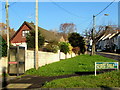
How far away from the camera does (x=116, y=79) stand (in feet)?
29.4

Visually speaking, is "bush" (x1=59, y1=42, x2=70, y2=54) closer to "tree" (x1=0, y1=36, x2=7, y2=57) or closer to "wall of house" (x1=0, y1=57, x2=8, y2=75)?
"tree" (x1=0, y1=36, x2=7, y2=57)

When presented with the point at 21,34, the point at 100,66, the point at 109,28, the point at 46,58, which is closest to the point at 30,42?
the point at 46,58

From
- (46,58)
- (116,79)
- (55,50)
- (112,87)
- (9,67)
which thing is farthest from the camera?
(55,50)

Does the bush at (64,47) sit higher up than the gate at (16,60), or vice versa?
the bush at (64,47)

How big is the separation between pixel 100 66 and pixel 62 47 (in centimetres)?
1951

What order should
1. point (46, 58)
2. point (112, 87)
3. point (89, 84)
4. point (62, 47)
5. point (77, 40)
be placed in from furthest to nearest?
1. point (77, 40)
2. point (62, 47)
3. point (46, 58)
4. point (89, 84)
5. point (112, 87)

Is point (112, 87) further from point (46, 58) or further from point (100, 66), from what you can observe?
point (46, 58)

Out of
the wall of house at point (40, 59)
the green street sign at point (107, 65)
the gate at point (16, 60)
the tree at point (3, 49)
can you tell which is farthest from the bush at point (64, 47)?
the green street sign at point (107, 65)

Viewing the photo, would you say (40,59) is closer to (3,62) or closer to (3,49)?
(3,49)

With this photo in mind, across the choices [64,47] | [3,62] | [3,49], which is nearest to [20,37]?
[64,47]

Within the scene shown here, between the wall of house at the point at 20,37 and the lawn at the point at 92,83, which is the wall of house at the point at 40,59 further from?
the wall of house at the point at 20,37

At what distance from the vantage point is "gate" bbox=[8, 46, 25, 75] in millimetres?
12773

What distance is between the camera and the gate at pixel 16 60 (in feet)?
41.9

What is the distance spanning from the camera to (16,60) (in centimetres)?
1284
